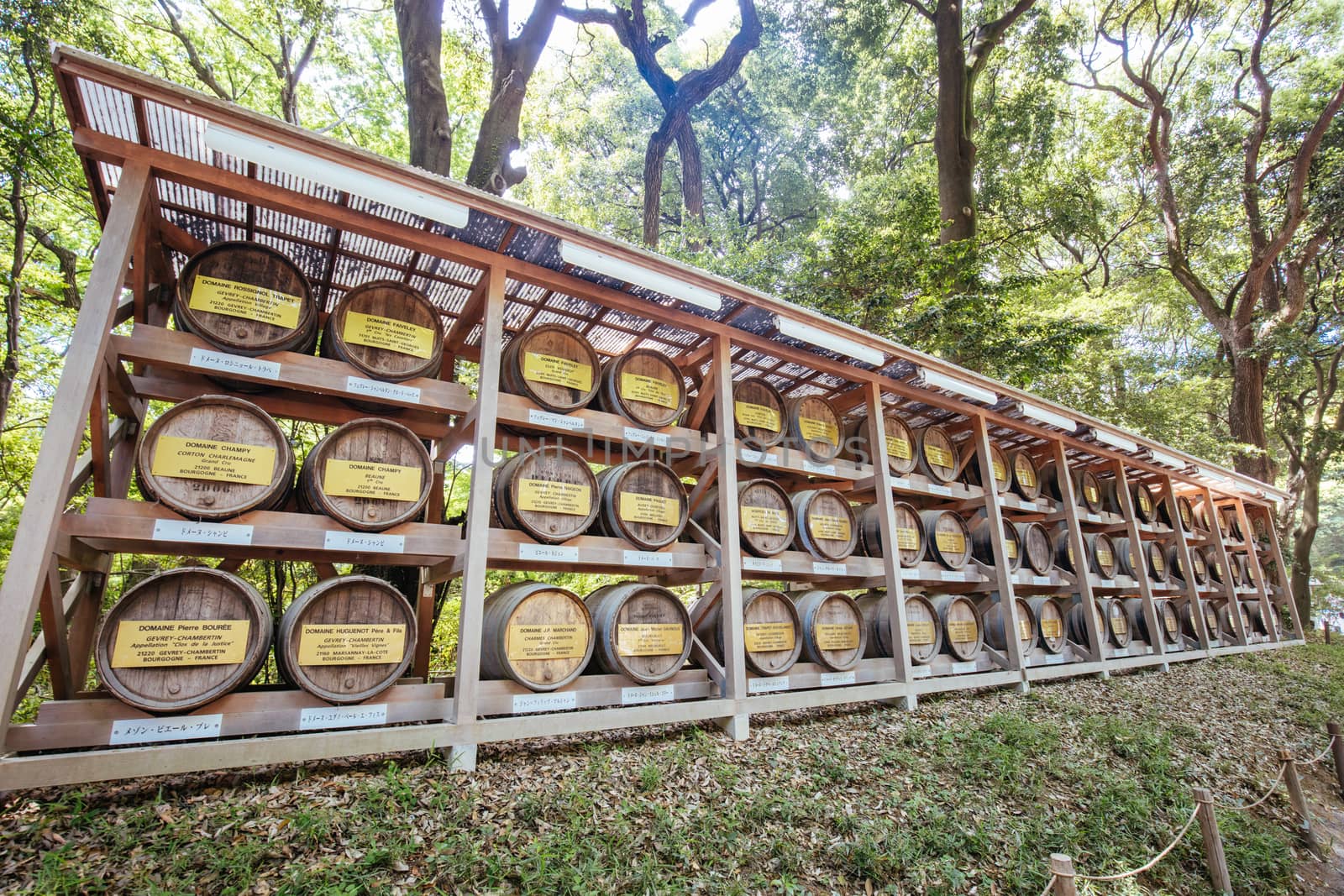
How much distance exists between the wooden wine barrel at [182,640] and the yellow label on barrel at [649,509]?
2274 mm

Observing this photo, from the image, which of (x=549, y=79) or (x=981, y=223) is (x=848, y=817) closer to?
(x=981, y=223)

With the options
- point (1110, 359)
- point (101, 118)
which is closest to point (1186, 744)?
point (101, 118)

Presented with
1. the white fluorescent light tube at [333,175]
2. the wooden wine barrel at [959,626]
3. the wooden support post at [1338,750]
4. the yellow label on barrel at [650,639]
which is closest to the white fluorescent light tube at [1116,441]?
the wooden wine barrel at [959,626]

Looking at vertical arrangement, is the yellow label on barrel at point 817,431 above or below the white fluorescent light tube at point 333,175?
below

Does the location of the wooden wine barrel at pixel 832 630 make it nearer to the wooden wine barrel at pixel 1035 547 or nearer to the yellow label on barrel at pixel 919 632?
the yellow label on barrel at pixel 919 632

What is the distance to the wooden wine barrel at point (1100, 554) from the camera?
29.1 feet

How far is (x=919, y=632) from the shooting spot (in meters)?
6.31

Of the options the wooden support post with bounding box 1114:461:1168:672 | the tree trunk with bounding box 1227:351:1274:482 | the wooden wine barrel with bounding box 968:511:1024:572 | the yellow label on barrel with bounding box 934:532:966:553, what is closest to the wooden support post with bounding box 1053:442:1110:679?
the wooden wine barrel with bounding box 968:511:1024:572

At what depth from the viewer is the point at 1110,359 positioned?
52.6 ft

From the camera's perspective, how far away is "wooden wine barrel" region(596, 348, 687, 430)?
4.93 m

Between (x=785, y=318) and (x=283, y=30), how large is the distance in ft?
28.1

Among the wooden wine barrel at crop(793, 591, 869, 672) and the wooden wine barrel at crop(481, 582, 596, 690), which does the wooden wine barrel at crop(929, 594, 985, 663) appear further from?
the wooden wine barrel at crop(481, 582, 596, 690)

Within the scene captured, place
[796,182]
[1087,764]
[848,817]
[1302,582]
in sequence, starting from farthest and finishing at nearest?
1. [796,182]
2. [1302,582]
3. [1087,764]
4. [848,817]

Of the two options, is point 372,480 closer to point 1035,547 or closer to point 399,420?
point 399,420
